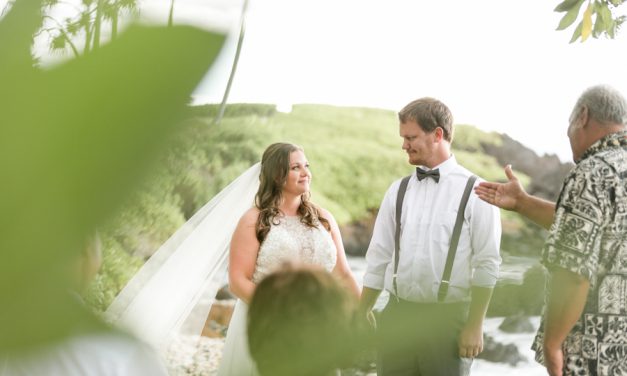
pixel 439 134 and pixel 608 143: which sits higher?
pixel 608 143

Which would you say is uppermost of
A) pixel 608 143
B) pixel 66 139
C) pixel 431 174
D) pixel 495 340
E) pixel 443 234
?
pixel 66 139

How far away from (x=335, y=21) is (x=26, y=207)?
22.1ft

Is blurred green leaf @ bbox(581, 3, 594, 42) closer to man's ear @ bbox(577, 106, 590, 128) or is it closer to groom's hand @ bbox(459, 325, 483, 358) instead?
man's ear @ bbox(577, 106, 590, 128)

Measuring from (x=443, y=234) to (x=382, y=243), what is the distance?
22 cm

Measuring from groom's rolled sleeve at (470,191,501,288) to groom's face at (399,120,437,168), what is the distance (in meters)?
0.16

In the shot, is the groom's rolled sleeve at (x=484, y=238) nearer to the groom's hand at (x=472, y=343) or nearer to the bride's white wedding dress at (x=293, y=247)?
the groom's hand at (x=472, y=343)

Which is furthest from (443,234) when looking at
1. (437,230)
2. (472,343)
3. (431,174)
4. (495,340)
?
(495,340)

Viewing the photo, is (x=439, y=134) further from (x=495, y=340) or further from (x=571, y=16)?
(x=495, y=340)

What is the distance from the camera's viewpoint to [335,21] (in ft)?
21.7

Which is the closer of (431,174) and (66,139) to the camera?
(66,139)

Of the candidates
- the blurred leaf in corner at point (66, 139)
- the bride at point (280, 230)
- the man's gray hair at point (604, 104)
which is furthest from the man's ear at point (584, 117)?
the blurred leaf in corner at point (66, 139)

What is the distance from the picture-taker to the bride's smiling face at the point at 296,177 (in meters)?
1.84

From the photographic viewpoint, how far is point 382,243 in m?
1.82

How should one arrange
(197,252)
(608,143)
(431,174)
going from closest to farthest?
(608,143)
(431,174)
(197,252)
